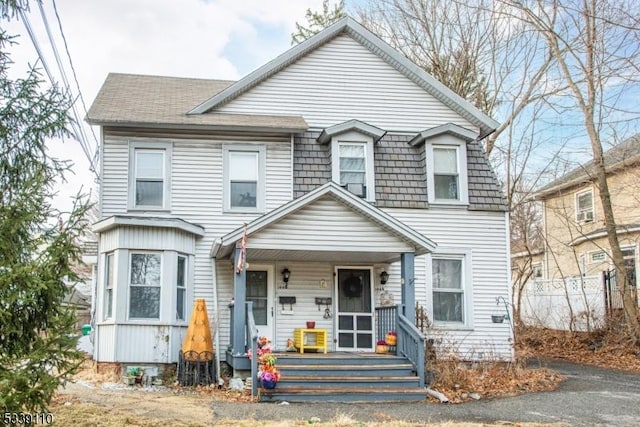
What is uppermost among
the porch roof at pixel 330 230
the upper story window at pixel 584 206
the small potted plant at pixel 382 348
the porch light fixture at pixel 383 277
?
the upper story window at pixel 584 206

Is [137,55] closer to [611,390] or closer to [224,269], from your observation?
[224,269]

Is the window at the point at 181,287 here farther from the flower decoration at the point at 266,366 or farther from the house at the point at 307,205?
the flower decoration at the point at 266,366

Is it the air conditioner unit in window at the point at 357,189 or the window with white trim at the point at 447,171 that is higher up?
the window with white trim at the point at 447,171

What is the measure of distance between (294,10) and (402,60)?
1942 cm

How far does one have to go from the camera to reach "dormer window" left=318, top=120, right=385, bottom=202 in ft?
49.4

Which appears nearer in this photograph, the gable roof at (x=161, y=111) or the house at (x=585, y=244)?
the gable roof at (x=161, y=111)

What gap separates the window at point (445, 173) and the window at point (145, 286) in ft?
22.4

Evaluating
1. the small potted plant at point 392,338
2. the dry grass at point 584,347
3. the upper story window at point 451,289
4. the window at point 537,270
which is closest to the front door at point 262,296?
the small potted plant at point 392,338

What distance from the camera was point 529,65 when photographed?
76.5 feet

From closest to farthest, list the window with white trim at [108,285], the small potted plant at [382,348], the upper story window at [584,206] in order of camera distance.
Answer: the small potted plant at [382,348]
the window with white trim at [108,285]
the upper story window at [584,206]

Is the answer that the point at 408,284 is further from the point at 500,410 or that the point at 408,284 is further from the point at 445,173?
the point at 445,173

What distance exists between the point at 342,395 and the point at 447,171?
6692 millimetres

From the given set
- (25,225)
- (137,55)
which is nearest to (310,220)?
(25,225)

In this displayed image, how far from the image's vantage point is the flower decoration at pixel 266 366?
1098 centimetres
